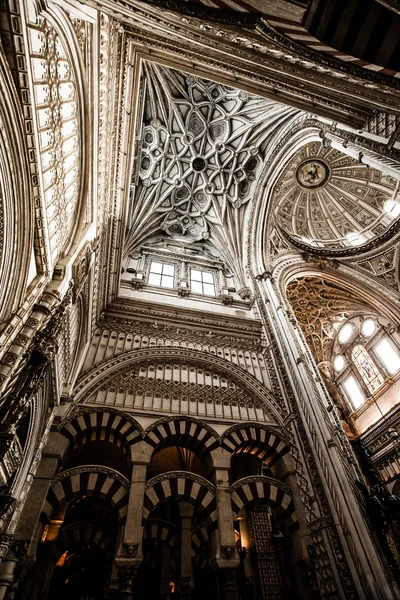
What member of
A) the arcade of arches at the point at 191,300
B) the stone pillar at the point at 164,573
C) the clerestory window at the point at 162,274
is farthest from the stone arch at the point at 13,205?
the stone pillar at the point at 164,573

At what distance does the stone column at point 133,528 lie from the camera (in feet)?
15.2

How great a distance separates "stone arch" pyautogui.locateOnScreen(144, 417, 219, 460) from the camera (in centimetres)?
640

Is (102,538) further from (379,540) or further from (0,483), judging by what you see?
(379,540)

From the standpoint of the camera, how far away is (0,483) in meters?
3.81

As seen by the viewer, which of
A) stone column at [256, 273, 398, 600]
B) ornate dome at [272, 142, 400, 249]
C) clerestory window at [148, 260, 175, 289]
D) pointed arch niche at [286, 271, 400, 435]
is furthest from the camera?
ornate dome at [272, 142, 400, 249]

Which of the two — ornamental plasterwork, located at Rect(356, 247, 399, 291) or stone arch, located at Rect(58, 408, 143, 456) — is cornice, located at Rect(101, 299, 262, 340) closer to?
stone arch, located at Rect(58, 408, 143, 456)

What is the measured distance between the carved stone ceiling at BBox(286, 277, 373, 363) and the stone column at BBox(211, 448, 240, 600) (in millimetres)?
10450

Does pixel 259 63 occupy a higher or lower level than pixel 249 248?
lower

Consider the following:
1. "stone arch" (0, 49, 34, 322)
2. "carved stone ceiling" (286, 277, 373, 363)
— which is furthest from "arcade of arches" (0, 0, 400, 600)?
"carved stone ceiling" (286, 277, 373, 363)

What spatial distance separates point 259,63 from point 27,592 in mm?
9770

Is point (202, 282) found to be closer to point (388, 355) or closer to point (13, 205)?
point (13, 205)

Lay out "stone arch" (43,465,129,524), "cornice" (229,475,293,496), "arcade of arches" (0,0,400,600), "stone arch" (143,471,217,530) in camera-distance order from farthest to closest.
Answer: "cornice" (229,475,293,496) → "stone arch" (143,471,217,530) → "stone arch" (43,465,129,524) → "arcade of arches" (0,0,400,600)

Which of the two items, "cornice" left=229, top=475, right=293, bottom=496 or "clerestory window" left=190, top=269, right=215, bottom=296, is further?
"clerestory window" left=190, top=269, right=215, bottom=296

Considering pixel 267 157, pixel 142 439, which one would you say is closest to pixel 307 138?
pixel 267 157
